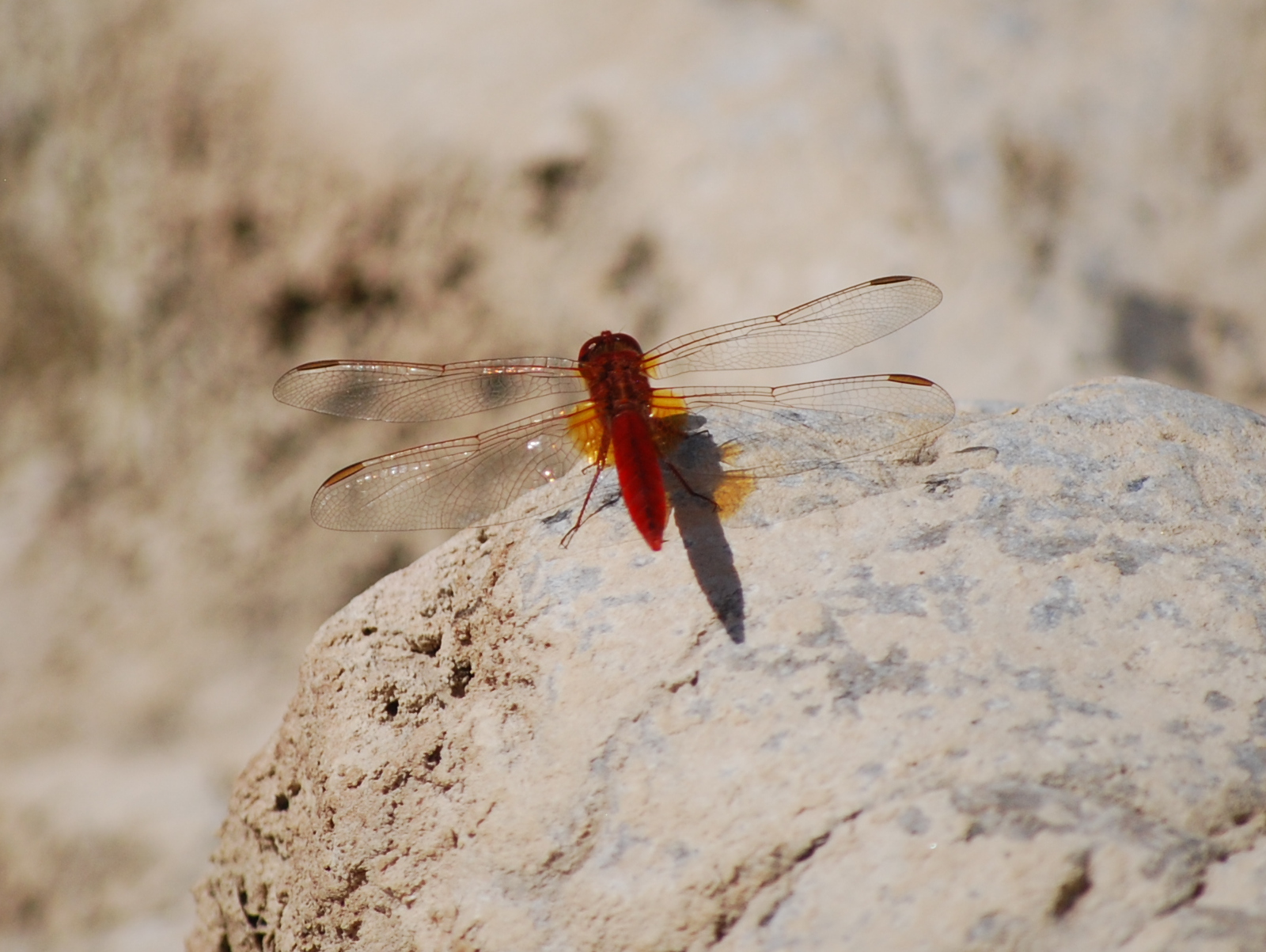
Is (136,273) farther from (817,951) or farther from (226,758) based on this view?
(817,951)

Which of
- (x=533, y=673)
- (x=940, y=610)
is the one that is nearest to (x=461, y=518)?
(x=533, y=673)

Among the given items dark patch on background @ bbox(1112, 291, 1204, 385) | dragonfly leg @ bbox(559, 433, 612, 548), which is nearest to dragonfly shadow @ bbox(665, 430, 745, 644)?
dragonfly leg @ bbox(559, 433, 612, 548)

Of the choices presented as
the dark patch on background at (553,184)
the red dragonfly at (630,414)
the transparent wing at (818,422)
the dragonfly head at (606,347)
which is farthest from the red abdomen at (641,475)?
the dark patch on background at (553,184)

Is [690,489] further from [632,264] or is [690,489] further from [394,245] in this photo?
[394,245]

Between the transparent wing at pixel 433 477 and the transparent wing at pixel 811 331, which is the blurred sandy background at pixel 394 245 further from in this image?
the transparent wing at pixel 433 477

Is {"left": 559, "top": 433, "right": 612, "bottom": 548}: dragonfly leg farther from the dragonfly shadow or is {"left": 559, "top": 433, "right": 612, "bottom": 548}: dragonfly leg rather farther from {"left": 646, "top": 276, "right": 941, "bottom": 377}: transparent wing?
{"left": 646, "top": 276, "right": 941, "bottom": 377}: transparent wing

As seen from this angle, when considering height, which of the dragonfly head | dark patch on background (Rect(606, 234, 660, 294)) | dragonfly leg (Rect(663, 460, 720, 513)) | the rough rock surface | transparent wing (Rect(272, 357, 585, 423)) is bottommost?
the rough rock surface
